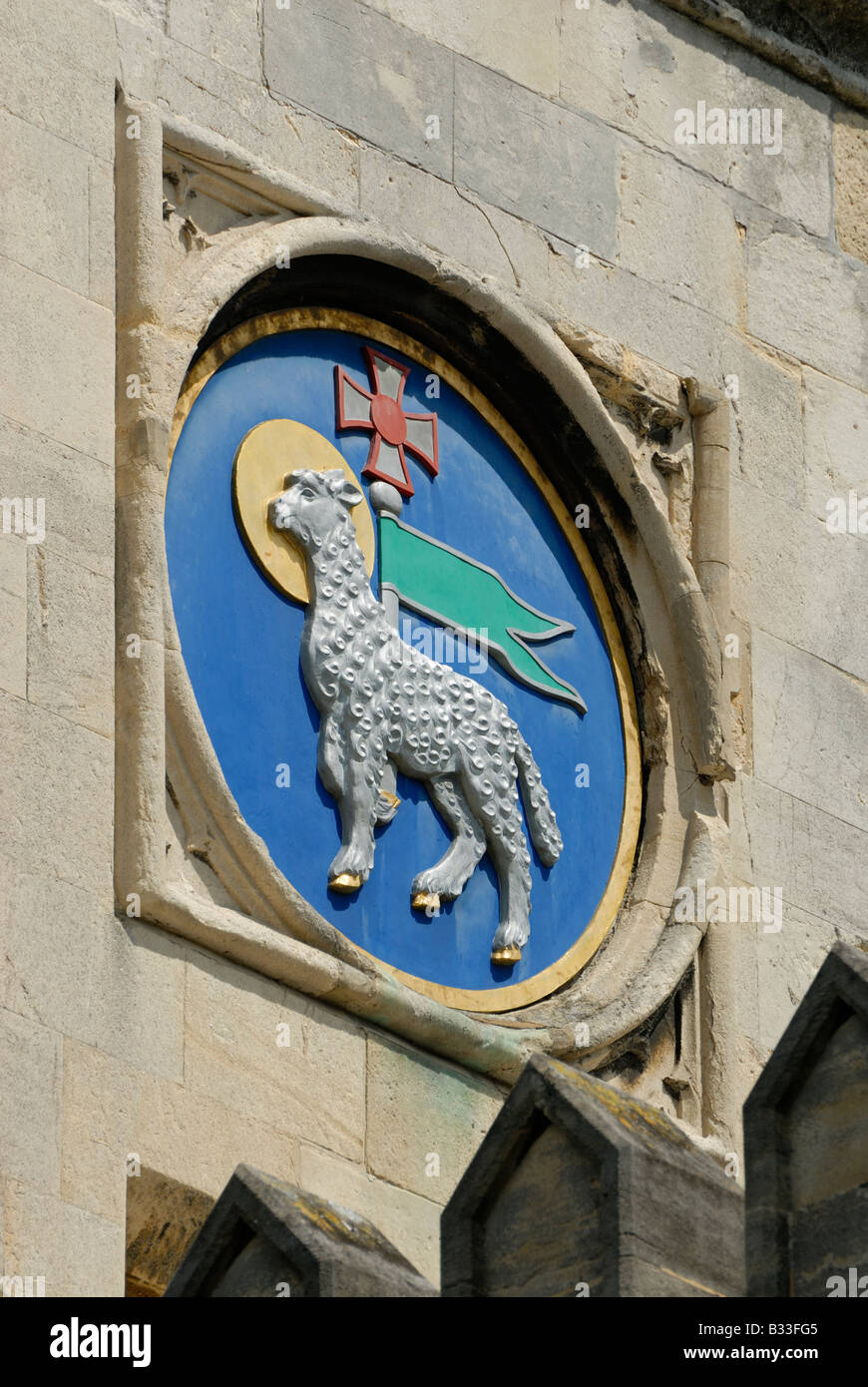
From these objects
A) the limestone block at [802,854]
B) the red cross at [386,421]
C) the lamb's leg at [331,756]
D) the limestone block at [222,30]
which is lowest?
the lamb's leg at [331,756]

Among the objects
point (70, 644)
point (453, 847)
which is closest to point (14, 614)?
point (70, 644)

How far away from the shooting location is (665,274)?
12.7 meters

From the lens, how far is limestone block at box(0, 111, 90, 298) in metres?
10.6

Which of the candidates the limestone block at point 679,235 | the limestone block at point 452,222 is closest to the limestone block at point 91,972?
the limestone block at point 452,222

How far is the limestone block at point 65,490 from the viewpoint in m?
10.3

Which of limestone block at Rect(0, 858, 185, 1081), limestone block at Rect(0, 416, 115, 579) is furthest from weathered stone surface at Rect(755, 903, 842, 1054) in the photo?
limestone block at Rect(0, 416, 115, 579)

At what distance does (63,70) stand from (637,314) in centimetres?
249

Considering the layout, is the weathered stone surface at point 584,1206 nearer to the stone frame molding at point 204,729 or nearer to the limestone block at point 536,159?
the stone frame molding at point 204,729

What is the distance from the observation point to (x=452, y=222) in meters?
12.0

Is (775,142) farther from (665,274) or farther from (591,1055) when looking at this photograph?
(591,1055)

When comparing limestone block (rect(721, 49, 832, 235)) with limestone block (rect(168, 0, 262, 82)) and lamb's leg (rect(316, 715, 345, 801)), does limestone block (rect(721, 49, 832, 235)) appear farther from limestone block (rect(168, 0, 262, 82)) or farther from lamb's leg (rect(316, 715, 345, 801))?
lamb's leg (rect(316, 715, 345, 801))

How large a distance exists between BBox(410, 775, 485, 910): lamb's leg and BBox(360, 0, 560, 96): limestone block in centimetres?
257

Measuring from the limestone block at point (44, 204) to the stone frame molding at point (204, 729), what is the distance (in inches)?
6.7

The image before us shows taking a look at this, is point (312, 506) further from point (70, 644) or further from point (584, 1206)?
point (584, 1206)
